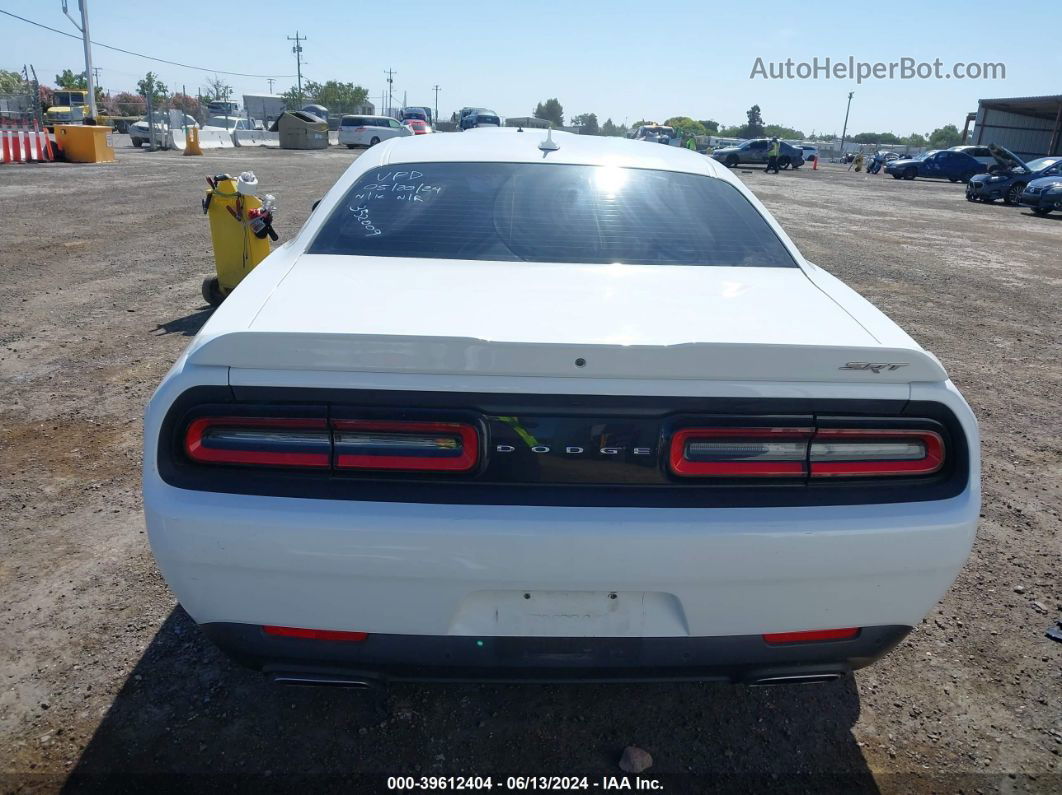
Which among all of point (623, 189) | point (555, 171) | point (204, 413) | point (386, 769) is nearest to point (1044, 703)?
point (386, 769)

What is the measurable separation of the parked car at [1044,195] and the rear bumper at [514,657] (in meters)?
23.3

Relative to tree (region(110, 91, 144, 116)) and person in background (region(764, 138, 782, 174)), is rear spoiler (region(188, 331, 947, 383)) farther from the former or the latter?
tree (region(110, 91, 144, 116))

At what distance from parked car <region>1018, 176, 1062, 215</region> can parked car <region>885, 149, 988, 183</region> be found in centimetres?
1536

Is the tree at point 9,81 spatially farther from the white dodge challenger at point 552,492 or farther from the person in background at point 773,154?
the white dodge challenger at point 552,492

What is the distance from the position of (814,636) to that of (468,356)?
118cm

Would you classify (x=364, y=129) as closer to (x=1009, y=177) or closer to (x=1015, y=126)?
(x=1009, y=177)

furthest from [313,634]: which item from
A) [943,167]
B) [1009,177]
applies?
[943,167]

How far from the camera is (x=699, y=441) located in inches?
71.6

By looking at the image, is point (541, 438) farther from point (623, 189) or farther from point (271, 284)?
point (623, 189)

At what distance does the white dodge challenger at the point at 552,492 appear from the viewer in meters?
1.74

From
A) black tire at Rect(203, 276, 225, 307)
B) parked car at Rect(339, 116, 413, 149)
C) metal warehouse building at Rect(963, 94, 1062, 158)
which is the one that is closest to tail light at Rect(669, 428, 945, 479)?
black tire at Rect(203, 276, 225, 307)

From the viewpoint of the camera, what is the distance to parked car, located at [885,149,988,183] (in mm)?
35250

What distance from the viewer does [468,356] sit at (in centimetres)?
174

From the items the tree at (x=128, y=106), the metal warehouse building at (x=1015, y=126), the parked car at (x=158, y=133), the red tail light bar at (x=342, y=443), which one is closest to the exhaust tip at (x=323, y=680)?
the red tail light bar at (x=342, y=443)
